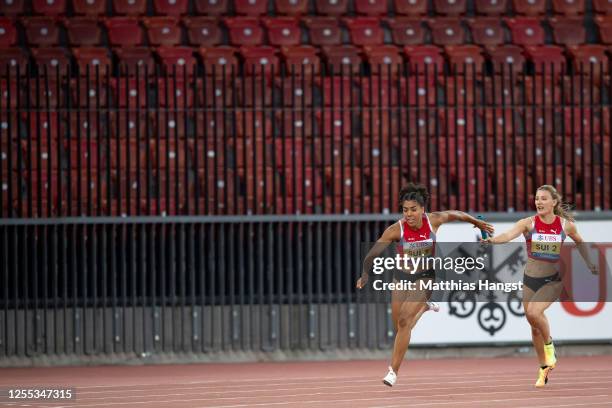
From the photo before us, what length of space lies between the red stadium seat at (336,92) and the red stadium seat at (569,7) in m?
4.46

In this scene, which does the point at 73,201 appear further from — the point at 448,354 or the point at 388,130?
the point at 448,354

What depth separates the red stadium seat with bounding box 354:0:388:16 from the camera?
→ 16.7 metres

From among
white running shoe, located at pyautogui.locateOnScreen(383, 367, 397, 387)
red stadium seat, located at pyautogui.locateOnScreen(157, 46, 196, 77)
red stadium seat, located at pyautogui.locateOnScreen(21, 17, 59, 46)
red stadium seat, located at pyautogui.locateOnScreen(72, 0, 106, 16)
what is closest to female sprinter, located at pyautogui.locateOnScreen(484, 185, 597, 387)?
white running shoe, located at pyautogui.locateOnScreen(383, 367, 397, 387)

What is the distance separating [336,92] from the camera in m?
13.8

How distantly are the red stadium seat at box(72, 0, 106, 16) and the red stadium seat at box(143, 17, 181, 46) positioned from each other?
22.7 inches

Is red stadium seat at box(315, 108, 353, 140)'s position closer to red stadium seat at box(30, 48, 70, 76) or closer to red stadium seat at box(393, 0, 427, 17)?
red stadium seat at box(30, 48, 70, 76)

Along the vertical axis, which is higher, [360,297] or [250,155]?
[250,155]

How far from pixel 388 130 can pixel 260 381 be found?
3.33 m

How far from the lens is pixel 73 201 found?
13117 mm

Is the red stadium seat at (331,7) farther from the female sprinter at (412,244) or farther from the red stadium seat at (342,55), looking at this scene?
the female sprinter at (412,244)

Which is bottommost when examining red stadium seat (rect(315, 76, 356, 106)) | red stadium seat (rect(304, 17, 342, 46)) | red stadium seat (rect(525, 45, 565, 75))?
red stadium seat (rect(315, 76, 356, 106))

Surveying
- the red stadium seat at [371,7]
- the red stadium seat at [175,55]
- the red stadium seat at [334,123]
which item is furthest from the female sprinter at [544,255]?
the red stadium seat at [371,7]

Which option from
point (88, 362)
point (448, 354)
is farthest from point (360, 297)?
point (88, 362)

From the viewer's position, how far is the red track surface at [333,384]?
9406 mm
